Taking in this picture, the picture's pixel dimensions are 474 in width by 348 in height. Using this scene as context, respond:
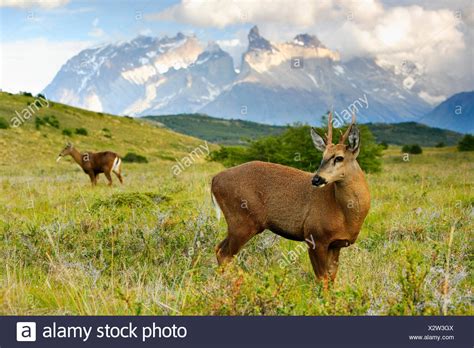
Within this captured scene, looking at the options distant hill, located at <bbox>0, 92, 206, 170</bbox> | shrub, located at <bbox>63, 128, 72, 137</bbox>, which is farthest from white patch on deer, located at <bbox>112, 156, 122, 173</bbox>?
shrub, located at <bbox>63, 128, 72, 137</bbox>

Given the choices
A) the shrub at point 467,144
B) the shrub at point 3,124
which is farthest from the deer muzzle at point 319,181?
the shrub at point 467,144

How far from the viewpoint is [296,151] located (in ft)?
78.6

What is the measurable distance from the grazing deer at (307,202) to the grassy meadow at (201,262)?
0.39 meters

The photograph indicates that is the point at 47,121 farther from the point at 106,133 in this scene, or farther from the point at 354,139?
the point at 354,139

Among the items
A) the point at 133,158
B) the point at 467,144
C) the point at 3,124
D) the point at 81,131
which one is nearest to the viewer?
the point at 3,124

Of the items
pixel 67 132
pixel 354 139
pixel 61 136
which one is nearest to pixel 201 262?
pixel 354 139

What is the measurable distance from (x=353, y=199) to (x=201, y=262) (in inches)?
98.2

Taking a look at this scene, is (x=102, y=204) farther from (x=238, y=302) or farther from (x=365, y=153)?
(x=365, y=153)

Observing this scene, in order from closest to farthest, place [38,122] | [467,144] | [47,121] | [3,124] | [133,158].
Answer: [3,124], [133,158], [38,122], [47,121], [467,144]

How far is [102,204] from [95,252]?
398 centimetres

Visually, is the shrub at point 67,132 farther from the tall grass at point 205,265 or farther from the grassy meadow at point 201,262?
the tall grass at point 205,265

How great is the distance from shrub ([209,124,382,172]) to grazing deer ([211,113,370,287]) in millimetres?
14360

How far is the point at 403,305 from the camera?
4902mm

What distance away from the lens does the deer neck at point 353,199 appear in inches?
257
